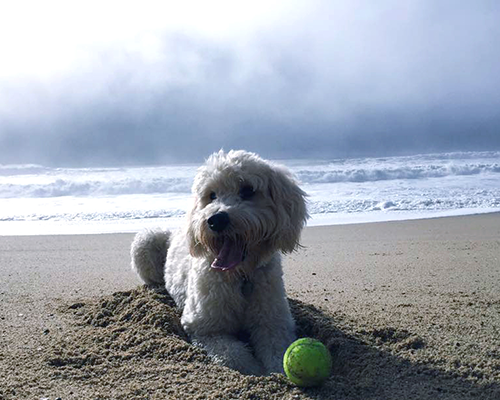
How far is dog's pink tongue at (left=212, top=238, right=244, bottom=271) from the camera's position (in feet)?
13.4

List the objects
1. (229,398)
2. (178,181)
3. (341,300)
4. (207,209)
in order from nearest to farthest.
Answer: (229,398), (207,209), (341,300), (178,181)

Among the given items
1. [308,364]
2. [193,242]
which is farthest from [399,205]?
[308,364]

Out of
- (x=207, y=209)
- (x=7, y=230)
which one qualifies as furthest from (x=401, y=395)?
(x=7, y=230)

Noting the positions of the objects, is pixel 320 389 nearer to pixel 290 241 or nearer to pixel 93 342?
pixel 290 241

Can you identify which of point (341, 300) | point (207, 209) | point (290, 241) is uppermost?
point (207, 209)

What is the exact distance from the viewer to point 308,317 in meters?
4.81

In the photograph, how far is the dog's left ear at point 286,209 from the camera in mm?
4172

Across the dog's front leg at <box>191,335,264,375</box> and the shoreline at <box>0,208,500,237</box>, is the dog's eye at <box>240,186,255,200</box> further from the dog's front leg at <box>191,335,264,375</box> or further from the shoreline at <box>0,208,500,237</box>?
the shoreline at <box>0,208,500,237</box>

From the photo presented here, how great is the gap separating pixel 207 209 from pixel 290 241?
651 millimetres

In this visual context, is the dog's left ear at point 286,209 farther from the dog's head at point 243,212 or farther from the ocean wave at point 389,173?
the ocean wave at point 389,173

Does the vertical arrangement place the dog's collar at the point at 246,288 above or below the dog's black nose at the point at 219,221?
below

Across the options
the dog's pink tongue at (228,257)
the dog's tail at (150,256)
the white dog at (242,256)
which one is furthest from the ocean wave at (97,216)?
the dog's pink tongue at (228,257)

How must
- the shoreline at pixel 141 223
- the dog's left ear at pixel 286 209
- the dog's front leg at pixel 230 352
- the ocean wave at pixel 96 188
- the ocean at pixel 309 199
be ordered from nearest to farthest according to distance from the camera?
the dog's front leg at pixel 230 352 → the dog's left ear at pixel 286 209 → the shoreline at pixel 141 223 → the ocean at pixel 309 199 → the ocean wave at pixel 96 188

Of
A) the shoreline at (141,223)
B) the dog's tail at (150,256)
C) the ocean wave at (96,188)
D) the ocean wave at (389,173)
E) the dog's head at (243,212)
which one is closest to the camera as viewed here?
the dog's head at (243,212)
